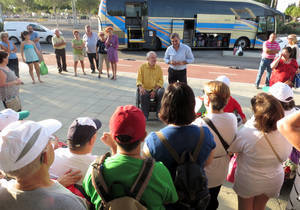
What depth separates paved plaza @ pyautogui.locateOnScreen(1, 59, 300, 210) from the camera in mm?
5228

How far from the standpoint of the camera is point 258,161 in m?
2.04

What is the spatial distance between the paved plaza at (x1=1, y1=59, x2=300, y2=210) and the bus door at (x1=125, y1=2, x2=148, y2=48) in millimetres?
6858

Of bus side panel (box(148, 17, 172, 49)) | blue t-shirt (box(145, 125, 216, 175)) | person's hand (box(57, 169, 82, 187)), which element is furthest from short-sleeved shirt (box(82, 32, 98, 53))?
blue t-shirt (box(145, 125, 216, 175))

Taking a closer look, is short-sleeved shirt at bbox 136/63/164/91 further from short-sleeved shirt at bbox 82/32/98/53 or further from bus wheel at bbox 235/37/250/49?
bus wheel at bbox 235/37/250/49

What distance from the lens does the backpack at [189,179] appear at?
1.55 meters

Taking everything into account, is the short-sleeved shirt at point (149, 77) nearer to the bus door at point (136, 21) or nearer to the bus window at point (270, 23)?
the bus door at point (136, 21)

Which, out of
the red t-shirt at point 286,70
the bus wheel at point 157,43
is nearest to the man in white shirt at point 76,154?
the red t-shirt at point 286,70

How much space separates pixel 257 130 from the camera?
2014mm

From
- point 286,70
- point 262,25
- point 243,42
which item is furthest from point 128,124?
point 262,25

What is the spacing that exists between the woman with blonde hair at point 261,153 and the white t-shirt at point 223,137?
0.09 metres

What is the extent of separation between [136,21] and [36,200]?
14978 millimetres

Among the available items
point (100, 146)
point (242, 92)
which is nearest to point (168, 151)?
point (100, 146)

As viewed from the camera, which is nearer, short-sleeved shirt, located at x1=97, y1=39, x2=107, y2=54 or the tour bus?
short-sleeved shirt, located at x1=97, y1=39, x2=107, y2=54

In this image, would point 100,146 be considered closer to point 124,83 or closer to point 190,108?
point 190,108
